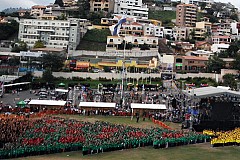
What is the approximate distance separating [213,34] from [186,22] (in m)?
8.94

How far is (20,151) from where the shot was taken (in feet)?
59.5

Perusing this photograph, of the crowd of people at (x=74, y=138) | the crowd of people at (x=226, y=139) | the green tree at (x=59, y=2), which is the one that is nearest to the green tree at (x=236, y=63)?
the crowd of people at (x=226, y=139)

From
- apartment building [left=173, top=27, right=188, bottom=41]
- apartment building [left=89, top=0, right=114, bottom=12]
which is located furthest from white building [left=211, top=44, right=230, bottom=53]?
apartment building [left=89, top=0, right=114, bottom=12]

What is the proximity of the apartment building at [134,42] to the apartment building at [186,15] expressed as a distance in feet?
70.8

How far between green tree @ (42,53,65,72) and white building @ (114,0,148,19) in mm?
38382

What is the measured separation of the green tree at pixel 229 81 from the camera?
42.9 meters

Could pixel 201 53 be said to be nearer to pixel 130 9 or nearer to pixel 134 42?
pixel 134 42

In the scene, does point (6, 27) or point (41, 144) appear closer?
point (41, 144)

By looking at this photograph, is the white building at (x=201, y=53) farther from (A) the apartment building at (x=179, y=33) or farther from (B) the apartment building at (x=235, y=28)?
(B) the apartment building at (x=235, y=28)

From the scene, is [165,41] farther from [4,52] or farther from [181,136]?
[181,136]

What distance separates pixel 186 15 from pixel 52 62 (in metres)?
42.8

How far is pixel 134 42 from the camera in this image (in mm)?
61188

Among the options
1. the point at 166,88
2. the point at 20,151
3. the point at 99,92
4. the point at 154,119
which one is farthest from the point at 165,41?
the point at 20,151

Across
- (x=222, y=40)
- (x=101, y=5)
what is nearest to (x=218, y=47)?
(x=222, y=40)
